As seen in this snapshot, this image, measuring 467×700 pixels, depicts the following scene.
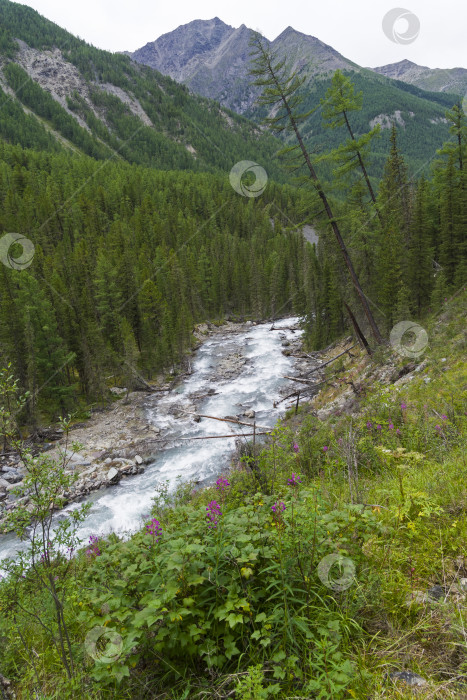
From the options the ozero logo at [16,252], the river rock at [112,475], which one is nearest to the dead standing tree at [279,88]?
the river rock at [112,475]

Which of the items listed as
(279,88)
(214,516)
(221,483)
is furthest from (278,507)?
(279,88)

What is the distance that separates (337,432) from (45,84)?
763 feet

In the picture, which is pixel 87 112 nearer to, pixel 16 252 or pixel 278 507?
pixel 16 252

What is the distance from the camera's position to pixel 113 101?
590ft

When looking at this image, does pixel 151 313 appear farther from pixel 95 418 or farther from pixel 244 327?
pixel 244 327

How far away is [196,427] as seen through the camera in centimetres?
2188

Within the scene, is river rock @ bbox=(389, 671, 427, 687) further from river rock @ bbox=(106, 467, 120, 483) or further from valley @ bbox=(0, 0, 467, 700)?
river rock @ bbox=(106, 467, 120, 483)

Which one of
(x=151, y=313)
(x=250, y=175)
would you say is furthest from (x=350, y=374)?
(x=250, y=175)

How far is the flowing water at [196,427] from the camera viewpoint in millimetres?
14375

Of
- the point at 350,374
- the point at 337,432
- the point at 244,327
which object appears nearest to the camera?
the point at 337,432

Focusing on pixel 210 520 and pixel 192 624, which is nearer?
pixel 192 624

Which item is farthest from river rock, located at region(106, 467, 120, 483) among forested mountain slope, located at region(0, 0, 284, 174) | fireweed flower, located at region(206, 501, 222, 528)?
forested mountain slope, located at region(0, 0, 284, 174)

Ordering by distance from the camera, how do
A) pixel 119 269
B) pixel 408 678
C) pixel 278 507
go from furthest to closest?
pixel 119 269 < pixel 278 507 < pixel 408 678

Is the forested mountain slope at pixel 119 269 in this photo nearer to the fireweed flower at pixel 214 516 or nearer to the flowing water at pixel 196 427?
the flowing water at pixel 196 427
